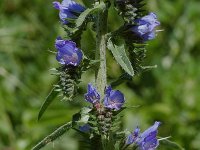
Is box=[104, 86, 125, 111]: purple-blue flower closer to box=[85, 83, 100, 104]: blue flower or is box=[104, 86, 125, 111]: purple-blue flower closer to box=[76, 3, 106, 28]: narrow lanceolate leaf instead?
box=[85, 83, 100, 104]: blue flower

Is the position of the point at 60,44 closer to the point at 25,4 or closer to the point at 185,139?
the point at 185,139

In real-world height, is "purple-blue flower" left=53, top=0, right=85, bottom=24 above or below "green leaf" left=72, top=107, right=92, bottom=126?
above

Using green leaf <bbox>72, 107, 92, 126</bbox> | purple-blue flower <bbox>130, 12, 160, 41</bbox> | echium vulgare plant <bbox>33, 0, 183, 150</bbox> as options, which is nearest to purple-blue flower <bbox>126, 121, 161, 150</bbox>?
echium vulgare plant <bbox>33, 0, 183, 150</bbox>

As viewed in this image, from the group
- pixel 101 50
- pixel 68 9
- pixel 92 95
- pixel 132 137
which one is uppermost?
pixel 68 9

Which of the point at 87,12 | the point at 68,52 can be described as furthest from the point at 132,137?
the point at 87,12

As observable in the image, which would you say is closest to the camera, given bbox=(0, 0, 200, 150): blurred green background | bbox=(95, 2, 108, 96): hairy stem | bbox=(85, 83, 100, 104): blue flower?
bbox=(85, 83, 100, 104): blue flower

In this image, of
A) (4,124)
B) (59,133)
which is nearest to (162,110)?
(4,124)

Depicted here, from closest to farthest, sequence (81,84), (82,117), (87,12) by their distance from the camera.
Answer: (87,12), (82,117), (81,84)

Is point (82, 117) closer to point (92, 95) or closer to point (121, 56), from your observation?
point (92, 95)
